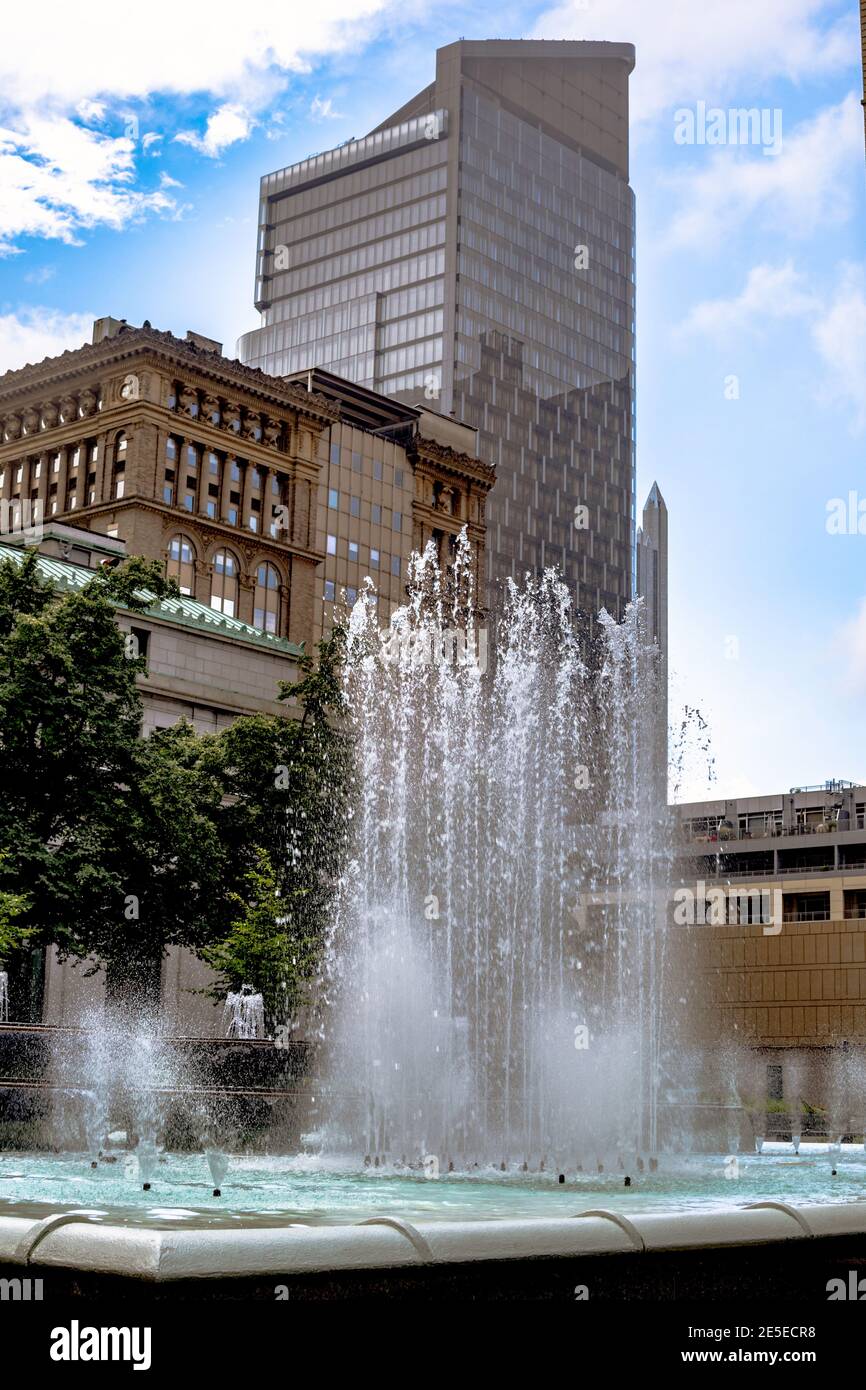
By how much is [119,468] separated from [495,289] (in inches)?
2635

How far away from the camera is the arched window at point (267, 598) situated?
313 feet

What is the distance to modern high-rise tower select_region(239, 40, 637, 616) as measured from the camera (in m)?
145

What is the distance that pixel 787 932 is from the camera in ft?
233

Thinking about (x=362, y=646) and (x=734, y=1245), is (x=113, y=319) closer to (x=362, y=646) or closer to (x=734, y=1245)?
(x=362, y=646)

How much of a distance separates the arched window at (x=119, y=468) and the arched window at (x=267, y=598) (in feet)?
32.5

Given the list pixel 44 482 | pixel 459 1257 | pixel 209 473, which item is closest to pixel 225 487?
pixel 209 473

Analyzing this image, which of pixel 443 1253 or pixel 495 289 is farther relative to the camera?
pixel 495 289

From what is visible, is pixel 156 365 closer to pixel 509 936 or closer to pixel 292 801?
pixel 292 801

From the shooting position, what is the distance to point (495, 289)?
148 metres

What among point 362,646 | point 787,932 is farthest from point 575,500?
point 362,646

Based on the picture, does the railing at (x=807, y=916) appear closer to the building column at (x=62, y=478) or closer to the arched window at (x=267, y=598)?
the arched window at (x=267, y=598)

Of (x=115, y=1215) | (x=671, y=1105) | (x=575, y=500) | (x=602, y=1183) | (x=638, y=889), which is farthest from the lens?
(x=575, y=500)

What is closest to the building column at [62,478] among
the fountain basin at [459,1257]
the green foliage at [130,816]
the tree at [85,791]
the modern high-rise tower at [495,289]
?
the modern high-rise tower at [495,289]
